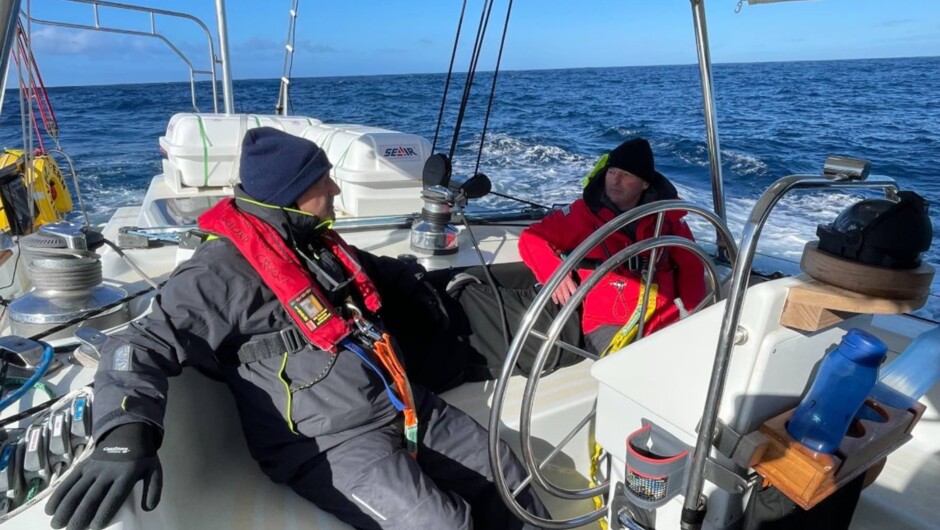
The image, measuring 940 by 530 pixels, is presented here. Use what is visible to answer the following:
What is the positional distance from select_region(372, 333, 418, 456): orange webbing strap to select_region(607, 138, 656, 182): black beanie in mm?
1186

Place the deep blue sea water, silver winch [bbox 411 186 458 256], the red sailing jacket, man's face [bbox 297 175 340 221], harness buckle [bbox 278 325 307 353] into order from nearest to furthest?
harness buckle [bbox 278 325 307 353] < man's face [bbox 297 175 340 221] < the red sailing jacket < silver winch [bbox 411 186 458 256] < the deep blue sea water

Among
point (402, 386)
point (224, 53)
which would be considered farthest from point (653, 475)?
point (224, 53)

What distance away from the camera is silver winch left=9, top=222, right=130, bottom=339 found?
158 cm

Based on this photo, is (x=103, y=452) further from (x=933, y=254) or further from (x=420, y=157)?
(x=933, y=254)

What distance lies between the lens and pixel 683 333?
123 cm

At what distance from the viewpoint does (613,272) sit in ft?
6.86

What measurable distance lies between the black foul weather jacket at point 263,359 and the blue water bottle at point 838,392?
35.7 inches

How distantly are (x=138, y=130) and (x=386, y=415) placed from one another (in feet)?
41.9

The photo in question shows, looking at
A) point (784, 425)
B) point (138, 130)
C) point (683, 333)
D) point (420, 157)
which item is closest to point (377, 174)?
point (420, 157)

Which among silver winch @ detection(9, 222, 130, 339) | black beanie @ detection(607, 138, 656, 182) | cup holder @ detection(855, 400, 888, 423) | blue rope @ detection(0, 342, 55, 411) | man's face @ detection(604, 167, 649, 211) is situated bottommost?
blue rope @ detection(0, 342, 55, 411)

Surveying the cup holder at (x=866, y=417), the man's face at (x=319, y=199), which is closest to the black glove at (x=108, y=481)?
the man's face at (x=319, y=199)

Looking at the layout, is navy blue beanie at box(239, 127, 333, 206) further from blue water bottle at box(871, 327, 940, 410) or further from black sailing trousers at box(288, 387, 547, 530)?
blue water bottle at box(871, 327, 940, 410)

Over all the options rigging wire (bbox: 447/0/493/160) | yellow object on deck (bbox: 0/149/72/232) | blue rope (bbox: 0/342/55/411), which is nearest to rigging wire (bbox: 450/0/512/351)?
rigging wire (bbox: 447/0/493/160)

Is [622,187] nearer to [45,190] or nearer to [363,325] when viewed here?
[363,325]
